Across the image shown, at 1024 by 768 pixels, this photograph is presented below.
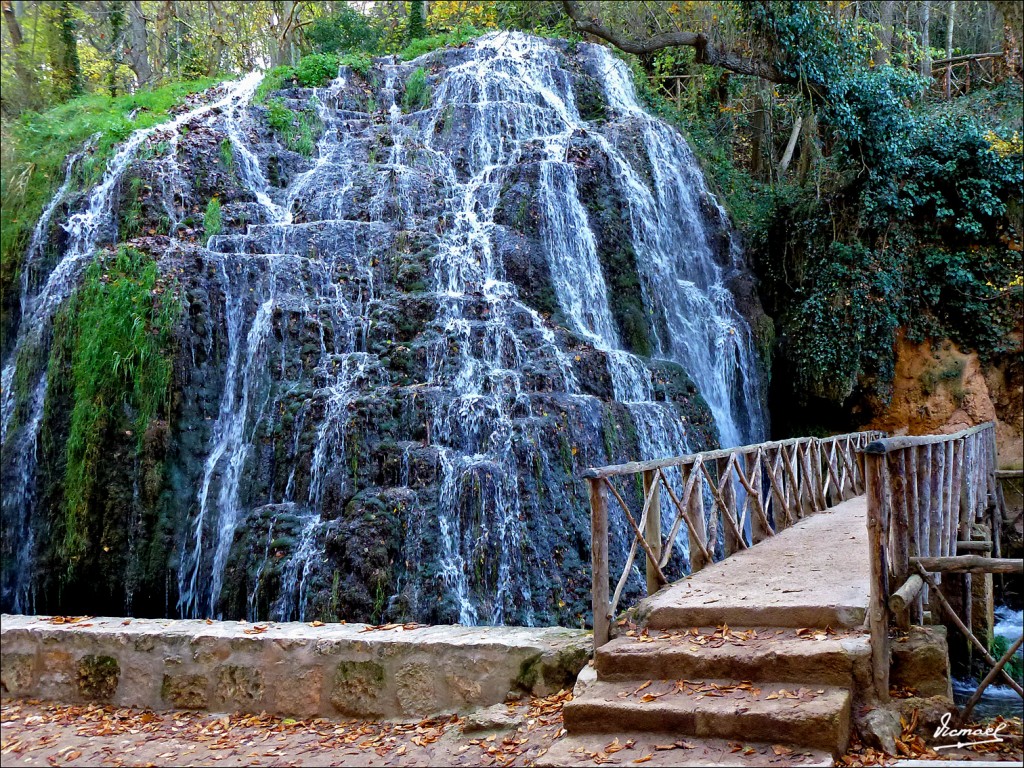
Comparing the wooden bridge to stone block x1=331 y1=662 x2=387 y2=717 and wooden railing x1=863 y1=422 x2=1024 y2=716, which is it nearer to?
wooden railing x1=863 y1=422 x2=1024 y2=716

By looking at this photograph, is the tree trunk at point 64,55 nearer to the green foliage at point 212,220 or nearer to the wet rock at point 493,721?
the green foliage at point 212,220

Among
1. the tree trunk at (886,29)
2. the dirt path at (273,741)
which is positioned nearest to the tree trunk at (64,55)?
the tree trunk at (886,29)

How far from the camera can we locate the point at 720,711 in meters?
3.68

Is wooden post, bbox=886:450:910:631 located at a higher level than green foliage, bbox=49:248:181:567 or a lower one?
lower

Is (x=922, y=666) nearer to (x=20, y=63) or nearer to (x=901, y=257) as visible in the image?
(x=901, y=257)

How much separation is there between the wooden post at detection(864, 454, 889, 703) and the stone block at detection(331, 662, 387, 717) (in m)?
2.49

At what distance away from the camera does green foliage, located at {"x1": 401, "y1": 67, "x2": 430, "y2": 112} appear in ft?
56.4

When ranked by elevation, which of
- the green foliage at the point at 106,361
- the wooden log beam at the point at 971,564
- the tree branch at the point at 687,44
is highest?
the tree branch at the point at 687,44

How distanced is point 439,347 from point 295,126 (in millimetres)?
7250

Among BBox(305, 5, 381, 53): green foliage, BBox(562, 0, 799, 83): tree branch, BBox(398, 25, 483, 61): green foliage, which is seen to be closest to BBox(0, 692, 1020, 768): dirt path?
BBox(562, 0, 799, 83): tree branch

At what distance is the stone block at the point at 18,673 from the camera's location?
4853mm

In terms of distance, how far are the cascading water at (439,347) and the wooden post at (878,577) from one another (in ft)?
16.7

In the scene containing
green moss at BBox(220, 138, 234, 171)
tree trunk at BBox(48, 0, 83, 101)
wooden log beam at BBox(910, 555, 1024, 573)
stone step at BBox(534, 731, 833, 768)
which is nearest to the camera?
stone step at BBox(534, 731, 833, 768)

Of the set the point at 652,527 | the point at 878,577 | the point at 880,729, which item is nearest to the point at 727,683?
the point at 880,729
